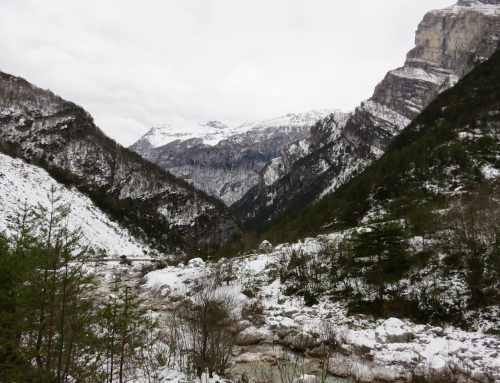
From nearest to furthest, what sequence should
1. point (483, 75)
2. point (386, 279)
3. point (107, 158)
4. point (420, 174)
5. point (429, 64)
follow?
1. point (386, 279)
2. point (420, 174)
3. point (483, 75)
4. point (107, 158)
5. point (429, 64)

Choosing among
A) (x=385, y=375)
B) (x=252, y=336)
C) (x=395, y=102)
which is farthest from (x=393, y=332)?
(x=395, y=102)

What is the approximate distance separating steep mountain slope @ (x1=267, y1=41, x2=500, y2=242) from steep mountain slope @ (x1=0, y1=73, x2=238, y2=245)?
198 ft

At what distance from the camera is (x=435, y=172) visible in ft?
169

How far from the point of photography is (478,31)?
156 meters

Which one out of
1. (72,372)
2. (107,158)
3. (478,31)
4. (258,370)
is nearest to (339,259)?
(258,370)

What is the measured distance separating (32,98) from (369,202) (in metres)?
148

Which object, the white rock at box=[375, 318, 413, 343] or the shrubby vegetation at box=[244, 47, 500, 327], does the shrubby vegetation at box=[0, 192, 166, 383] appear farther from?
the shrubby vegetation at box=[244, 47, 500, 327]

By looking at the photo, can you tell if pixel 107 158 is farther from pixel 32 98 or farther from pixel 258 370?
pixel 258 370

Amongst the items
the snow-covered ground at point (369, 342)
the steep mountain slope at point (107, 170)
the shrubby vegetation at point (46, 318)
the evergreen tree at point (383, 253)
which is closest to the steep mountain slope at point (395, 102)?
the steep mountain slope at point (107, 170)

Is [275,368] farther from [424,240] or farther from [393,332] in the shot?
[424,240]

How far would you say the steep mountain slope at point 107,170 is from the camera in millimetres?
110812

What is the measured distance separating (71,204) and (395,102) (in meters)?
158

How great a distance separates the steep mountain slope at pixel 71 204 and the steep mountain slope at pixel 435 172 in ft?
125

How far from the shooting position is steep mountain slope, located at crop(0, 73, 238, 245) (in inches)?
4363
